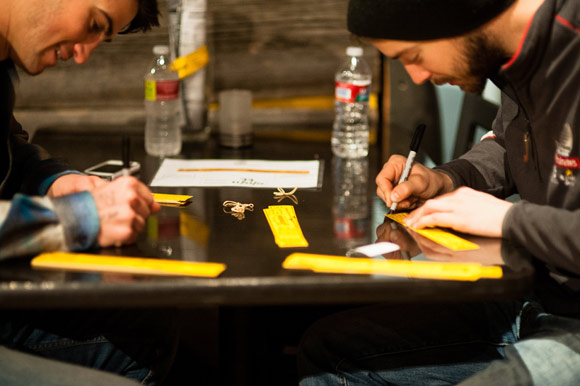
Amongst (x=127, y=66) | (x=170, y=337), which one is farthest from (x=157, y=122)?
(x=170, y=337)

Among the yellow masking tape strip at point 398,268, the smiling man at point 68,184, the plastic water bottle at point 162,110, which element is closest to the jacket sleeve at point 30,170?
the smiling man at point 68,184

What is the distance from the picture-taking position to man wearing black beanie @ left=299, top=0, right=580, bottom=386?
41.4 inches

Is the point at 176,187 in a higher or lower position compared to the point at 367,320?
higher

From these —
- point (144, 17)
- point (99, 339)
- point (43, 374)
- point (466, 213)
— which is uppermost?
point (144, 17)

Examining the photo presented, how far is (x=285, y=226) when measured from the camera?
118 centimetres

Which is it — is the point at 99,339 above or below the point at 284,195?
below

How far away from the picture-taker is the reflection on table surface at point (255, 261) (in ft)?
2.89

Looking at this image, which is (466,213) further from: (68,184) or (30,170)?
(30,170)

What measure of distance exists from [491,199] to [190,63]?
1.08m

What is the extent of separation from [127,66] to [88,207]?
123 centimetres

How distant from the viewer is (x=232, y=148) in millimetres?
1873

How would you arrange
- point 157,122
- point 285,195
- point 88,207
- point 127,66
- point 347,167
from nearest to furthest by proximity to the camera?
point 88,207
point 285,195
point 347,167
point 157,122
point 127,66

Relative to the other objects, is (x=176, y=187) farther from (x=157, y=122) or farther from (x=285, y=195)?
(x=157, y=122)

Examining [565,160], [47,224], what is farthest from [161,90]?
[565,160]
